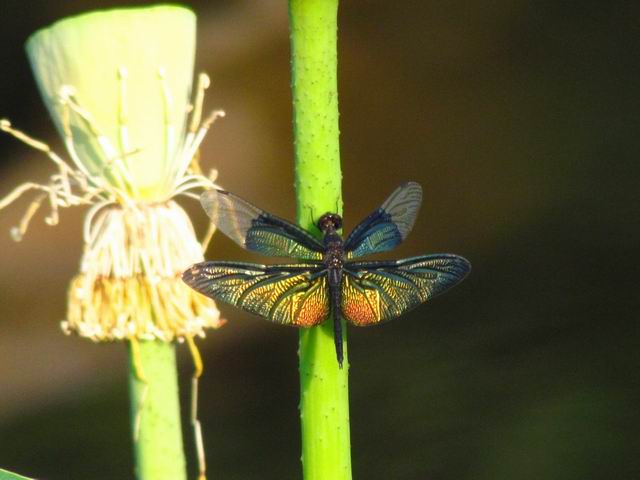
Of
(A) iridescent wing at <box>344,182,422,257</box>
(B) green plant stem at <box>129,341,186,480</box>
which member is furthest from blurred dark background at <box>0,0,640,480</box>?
(B) green plant stem at <box>129,341,186,480</box>

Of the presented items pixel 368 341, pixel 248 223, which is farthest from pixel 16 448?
pixel 248 223

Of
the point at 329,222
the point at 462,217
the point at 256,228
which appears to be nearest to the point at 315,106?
the point at 329,222

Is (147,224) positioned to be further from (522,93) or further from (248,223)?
(522,93)

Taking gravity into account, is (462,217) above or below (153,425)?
above

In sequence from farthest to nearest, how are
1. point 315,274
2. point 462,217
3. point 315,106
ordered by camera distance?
point 462,217 → point 315,274 → point 315,106

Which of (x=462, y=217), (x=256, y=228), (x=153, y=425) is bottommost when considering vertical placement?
(x=153, y=425)

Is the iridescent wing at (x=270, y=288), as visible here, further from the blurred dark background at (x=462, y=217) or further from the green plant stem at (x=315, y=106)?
the blurred dark background at (x=462, y=217)

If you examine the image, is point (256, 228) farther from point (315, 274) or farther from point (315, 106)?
point (315, 106)
